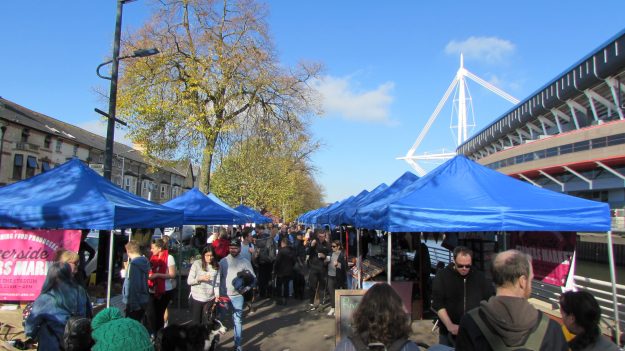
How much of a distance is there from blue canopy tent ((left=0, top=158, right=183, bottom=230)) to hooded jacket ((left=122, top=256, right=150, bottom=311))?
821 millimetres

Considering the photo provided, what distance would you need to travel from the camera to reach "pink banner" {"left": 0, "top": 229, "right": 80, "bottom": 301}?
19.2ft

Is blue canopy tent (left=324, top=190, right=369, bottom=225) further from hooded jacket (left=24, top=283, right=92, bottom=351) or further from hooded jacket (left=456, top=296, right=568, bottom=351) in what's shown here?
hooded jacket (left=456, top=296, right=568, bottom=351)

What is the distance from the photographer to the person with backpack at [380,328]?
2.29 m

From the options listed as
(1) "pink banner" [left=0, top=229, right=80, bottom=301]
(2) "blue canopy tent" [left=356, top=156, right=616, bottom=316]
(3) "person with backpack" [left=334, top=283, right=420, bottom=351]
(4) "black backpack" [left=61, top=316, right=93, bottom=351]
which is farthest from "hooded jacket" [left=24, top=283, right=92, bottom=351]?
(2) "blue canopy tent" [left=356, top=156, right=616, bottom=316]

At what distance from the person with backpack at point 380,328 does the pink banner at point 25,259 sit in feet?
16.6

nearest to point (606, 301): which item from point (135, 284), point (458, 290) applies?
point (458, 290)

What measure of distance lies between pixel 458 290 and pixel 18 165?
4799 centimetres

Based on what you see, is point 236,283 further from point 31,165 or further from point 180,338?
point 31,165

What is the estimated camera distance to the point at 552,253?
6824 millimetres

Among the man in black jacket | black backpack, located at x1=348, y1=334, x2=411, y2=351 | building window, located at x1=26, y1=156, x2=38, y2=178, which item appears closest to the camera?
black backpack, located at x1=348, y1=334, x2=411, y2=351

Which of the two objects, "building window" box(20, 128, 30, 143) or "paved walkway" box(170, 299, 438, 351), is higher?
"building window" box(20, 128, 30, 143)

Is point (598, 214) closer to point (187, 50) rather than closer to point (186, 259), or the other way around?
point (186, 259)

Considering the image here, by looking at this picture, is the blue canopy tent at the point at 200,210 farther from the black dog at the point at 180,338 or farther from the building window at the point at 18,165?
the building window at the point at 18,165

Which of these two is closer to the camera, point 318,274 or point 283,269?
point 318,274
